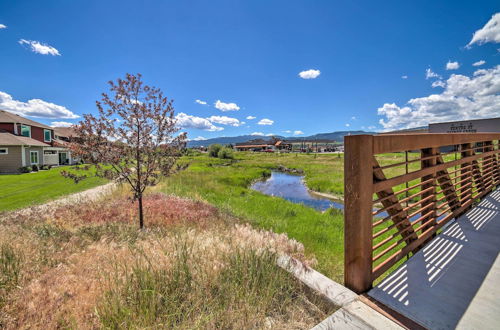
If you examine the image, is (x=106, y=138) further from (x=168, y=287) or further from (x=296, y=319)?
(x=296, y=319)

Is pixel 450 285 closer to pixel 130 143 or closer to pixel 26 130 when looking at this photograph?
pixel 130 143

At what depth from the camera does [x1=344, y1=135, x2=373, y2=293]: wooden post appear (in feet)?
7.85

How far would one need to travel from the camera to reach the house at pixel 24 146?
71.0 ft

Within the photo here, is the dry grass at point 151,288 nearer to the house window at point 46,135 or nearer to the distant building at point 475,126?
the distant building at point 475,126

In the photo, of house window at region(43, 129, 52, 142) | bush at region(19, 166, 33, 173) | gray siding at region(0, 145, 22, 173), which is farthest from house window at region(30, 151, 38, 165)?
house window at region(43, 129, 52, 142)

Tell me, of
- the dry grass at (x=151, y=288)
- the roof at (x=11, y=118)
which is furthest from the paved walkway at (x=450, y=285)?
the roof at (x=11, y=118)

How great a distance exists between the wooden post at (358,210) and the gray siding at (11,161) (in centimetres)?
3084

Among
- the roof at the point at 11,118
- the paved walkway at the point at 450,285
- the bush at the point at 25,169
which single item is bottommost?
the paved walkway at the point at 450,285

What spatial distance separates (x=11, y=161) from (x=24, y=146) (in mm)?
1779

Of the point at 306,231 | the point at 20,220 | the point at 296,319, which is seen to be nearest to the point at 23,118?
the point at 20,220

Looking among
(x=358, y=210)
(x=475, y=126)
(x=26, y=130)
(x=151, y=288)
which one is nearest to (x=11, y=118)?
(x=26, y=130)

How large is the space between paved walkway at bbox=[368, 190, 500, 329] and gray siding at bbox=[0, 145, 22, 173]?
31.2 meters

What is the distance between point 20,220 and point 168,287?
6.05 meters

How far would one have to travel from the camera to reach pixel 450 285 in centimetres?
266
